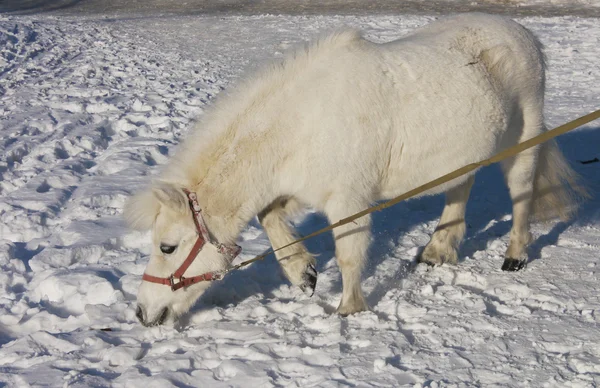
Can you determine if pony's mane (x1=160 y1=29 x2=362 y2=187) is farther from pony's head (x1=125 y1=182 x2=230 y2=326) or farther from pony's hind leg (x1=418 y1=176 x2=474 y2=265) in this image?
pony's hind leg (x1=418 y1=176 x2=474 y2=265)

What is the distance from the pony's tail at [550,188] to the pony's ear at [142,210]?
333 centimetres

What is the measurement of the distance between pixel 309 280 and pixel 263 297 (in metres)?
0.36

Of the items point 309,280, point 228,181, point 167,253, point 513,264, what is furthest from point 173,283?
point 513,264

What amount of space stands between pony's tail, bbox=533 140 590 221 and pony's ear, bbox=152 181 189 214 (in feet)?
10.5

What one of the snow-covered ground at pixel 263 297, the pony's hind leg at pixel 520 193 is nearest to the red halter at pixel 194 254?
the snow-covered ground at pixel 263 297

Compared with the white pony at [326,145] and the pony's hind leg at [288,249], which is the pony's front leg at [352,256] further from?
the pony's hind leg at [288,249]

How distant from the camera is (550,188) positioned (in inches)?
228

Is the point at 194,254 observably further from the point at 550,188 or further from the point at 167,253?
the point at 550,188

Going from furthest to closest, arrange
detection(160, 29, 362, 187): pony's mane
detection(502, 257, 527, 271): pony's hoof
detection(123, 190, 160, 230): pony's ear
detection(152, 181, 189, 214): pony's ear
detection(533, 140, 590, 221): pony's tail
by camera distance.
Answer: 1. detection(533, 140, 590, 221): pony's tail
2. detection(502, 257, 527, 271): pony's hoof
3. detection(160, 29, 362, 187): pony's mane
4. detection(123, 190, 160, 230): pony's ear
5. detection(152, 181, 189, 214): pony's ear

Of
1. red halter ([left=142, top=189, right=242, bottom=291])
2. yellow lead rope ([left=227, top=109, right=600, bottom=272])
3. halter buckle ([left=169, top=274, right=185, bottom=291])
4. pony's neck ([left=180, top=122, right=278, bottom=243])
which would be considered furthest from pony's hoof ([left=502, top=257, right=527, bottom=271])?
halter buckle ([left=169, top=274, right=185, bottom=291])

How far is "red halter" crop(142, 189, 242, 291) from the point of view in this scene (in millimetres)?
4091

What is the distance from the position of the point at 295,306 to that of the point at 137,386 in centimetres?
130

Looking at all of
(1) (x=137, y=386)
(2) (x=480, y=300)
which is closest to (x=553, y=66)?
(2) (x=480, y=300)

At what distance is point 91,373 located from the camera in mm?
3686
